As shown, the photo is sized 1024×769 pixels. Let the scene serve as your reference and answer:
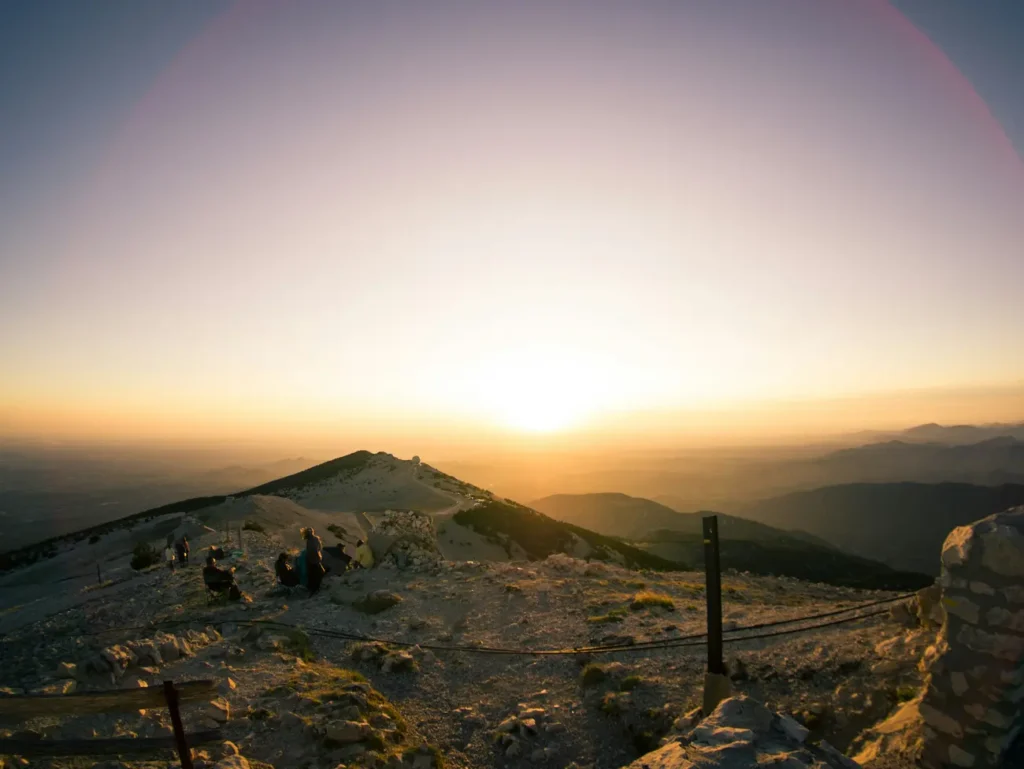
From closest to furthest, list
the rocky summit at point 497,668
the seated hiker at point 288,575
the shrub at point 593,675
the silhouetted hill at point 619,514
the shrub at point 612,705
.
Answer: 1. the rocky summit at point 497,668
2. the shrub at point 612,705
3. the shrub at point 593,675
4. the seated hiker at point 288,575
5. the silhouetted hill at point 619,514

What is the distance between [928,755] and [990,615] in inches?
78.3

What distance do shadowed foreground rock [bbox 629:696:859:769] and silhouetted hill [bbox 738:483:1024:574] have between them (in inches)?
4969

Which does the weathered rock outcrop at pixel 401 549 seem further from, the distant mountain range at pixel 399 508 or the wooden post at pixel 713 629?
the wooden post at pixel 713 629

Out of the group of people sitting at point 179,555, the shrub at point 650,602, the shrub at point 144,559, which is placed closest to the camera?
the shrub at point 650,602

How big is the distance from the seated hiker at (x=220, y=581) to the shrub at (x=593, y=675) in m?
11.9

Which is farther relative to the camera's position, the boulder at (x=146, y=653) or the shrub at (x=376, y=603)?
the shrub at (x=376, y=603)

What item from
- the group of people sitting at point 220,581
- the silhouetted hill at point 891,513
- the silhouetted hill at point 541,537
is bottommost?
the silhouetted hill at point 891,513

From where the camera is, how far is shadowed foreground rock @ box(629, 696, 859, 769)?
583 cm

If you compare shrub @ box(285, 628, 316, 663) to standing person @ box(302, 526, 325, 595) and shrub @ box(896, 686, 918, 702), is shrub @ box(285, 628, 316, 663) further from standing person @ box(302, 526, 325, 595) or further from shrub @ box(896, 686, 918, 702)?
shrub @ box(896, 686, 918, 702)

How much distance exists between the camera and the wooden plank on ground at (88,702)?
5.62 m

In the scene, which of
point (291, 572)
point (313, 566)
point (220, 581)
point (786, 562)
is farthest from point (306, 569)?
point (786, 562)

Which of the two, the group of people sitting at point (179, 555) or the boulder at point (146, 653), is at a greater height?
the boulder at point (146, 653)

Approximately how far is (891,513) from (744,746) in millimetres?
183040

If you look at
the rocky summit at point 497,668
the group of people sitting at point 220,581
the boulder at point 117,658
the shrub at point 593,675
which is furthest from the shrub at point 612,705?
the group of people sitting at point 220,581
